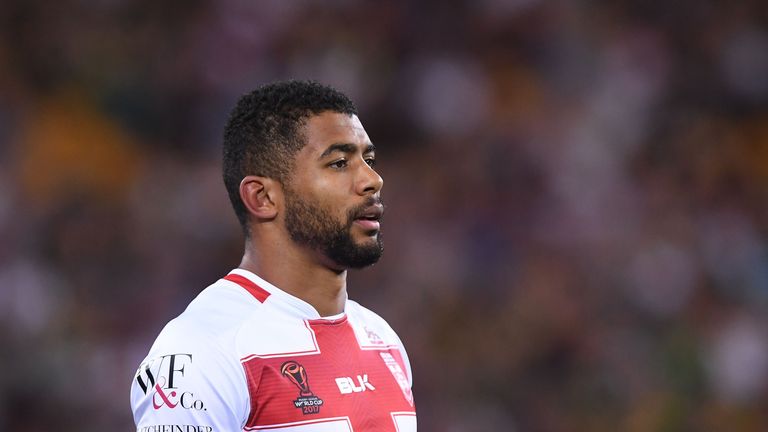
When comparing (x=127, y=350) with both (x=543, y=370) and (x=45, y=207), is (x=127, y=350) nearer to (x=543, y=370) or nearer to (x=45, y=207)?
(x=45, y=207)

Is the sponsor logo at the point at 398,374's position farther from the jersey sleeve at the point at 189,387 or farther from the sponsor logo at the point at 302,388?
the jersey sleeve at the point at 189,387

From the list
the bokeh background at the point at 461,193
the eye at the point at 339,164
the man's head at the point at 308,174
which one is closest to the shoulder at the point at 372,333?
the man's head at the point at 308,174

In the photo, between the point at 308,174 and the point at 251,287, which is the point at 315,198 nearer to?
the point at 308,174

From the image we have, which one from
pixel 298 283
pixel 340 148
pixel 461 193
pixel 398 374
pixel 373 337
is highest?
pixel 461 193

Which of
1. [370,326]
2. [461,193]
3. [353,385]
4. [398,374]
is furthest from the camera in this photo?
[461,193]

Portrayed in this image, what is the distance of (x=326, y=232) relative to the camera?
324 centimetres

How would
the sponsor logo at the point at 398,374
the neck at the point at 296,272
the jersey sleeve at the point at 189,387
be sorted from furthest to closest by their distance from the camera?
the sponsor logo at the point at 398,374
the neck at the point at 296,272
the jersey sleeve at the point at 189,387

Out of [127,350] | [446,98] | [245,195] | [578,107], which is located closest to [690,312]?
A: [578,107]

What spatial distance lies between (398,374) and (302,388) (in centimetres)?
46

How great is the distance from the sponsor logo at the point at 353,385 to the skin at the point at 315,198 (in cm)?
23

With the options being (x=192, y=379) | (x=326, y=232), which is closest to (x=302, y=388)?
(x=192, y=379)

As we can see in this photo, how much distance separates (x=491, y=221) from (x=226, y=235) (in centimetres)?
214

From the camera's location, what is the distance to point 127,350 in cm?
798

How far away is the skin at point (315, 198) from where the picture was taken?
324cm
